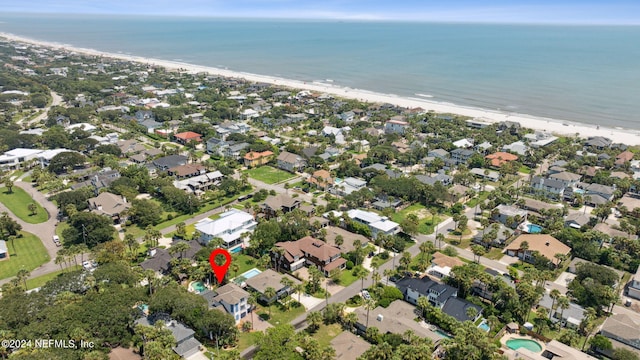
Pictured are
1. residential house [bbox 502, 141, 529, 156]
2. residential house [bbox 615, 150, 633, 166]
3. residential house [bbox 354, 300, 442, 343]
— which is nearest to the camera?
residential house [bbox 354, 300, 442, 343]

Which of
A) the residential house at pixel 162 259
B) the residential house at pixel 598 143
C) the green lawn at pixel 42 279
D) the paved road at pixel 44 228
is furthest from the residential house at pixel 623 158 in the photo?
the paved road at pixel 44 228

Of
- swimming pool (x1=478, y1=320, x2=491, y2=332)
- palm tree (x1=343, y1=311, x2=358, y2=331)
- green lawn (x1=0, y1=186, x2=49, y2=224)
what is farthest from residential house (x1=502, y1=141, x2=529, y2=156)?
green lawn (x1=0, y1=186, x2=49, y2=224)

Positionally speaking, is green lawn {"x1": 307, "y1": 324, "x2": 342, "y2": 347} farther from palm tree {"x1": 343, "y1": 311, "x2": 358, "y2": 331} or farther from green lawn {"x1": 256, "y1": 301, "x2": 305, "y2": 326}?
green lawn {"x1": 256, "y1": 301, "x2": 305, "y2": 326}

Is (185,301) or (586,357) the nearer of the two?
(586,357)

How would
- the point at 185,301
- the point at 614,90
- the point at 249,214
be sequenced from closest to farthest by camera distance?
the point at 185,301 < the point at 249,214 < the point at 614,90

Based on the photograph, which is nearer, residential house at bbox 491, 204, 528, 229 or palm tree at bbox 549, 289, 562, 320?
palm tree at bbox 549, 289, 562, 320

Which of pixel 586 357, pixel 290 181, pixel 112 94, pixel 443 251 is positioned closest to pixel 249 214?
pixel 290 181

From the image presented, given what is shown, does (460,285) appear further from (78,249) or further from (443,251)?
(78,249)
